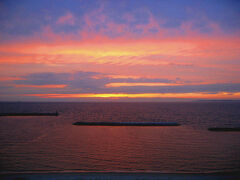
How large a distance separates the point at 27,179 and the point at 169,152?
13.8 m

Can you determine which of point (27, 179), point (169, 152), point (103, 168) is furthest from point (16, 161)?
point (169, 152)

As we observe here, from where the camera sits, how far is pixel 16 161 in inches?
639

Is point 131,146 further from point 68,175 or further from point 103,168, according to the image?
point 68,175

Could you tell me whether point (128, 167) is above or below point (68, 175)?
below

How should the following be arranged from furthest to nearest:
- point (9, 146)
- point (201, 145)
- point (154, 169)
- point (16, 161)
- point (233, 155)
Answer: point (201, 145) < point (9, 146) < point (233, 155) < point (16, 161) < point (154, 169)

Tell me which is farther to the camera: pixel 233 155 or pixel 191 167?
pixel 233 155

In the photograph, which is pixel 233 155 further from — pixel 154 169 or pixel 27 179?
pixel 27 179

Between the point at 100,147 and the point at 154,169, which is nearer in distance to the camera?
the point at 154,169

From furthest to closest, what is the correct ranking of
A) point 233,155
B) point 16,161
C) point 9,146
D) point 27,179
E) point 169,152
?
point 9,146 < point 169,152 < point 233,155 < point 16,161 < point 27,179

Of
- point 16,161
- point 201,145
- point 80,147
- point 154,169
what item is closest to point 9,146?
point 16,161

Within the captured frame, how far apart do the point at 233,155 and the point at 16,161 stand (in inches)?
779

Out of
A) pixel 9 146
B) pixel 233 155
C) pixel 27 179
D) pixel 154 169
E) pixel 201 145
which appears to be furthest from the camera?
pixel 201 145

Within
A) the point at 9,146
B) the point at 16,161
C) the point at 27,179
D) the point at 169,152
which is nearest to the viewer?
the point at 27,179

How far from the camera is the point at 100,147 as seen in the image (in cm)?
2200
